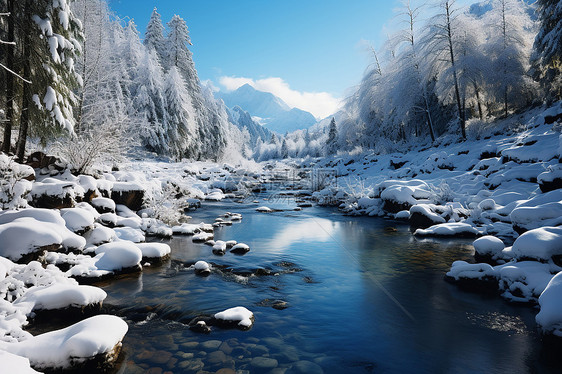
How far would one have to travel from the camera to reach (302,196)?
20812 millimetres

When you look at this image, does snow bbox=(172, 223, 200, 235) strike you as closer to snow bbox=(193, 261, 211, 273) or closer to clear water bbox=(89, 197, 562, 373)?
clear water bbox=(89, 197, 562, 373)

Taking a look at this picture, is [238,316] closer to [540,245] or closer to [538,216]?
[540,245]

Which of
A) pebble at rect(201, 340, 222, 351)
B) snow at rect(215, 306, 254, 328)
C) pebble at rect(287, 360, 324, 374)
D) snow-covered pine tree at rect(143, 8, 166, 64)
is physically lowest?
pebble at rect(287, 360, 324, 374)

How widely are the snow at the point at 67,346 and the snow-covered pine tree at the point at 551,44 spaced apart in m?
18.3

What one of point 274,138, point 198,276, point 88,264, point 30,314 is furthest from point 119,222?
point 274,138

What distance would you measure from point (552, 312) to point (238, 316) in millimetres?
4069

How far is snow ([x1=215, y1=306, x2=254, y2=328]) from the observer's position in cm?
422

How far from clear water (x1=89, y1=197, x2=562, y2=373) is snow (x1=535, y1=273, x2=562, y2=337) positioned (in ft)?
0.88

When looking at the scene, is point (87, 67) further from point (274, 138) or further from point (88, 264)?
point (274, 138)

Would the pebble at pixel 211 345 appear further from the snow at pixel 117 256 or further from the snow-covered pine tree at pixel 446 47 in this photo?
the snow-covered pine tree at pixel 446 47

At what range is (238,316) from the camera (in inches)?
169

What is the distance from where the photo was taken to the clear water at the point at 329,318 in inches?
138

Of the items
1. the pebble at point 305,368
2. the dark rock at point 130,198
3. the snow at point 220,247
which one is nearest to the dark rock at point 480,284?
the pebble at point 305,368

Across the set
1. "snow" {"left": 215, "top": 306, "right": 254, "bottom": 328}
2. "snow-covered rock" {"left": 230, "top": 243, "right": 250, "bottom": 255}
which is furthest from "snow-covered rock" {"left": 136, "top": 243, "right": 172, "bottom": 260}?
"snow" {"left": 215, "top": 306, "right": 254, "bottom": 328}
